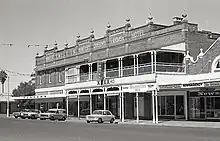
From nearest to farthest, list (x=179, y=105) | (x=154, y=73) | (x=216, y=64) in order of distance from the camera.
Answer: (x=216, y=64)
(x=154, y=73)
(x=179, y=105)

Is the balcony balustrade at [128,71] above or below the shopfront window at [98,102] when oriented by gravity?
above

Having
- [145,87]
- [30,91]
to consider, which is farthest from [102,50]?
[30,91]

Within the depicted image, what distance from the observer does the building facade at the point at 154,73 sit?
36.4 m

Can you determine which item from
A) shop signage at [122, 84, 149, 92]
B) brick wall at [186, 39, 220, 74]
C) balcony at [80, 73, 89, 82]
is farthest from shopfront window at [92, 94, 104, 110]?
brick wall at [186, 39, 220, 74]

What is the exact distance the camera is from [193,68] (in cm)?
3853

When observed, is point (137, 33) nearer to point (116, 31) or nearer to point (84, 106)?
point (116, 31)

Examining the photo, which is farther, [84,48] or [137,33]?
[84,48]

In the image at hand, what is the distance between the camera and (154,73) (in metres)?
37.3

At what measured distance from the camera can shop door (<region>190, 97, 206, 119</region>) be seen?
121 ft

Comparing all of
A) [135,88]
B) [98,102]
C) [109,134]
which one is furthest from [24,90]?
[109,134]

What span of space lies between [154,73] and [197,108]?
545cm


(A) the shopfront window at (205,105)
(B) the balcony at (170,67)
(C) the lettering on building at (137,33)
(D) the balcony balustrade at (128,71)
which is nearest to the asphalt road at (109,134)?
(A) the shopfront window at (205,105)

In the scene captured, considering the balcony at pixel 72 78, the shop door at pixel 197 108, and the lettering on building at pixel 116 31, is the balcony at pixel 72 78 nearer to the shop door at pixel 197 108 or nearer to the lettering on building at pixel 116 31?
the lettering on building at pixel 116 31

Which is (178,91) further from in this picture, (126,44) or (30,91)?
(30,91)
